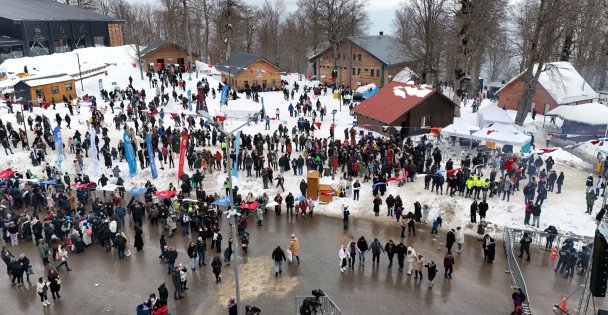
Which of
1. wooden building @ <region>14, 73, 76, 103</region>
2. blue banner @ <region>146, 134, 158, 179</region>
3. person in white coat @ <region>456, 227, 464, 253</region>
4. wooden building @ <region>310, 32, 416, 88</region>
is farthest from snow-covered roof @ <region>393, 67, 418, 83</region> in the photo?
person in white coat @ <region>456, 227, 464, 253</region>

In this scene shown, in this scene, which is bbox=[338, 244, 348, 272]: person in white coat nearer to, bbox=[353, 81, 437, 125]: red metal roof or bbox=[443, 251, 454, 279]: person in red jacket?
bbox=[443, 251, 454, 279]: person in red jacket

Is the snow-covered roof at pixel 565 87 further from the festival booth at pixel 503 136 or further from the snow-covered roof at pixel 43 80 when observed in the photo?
the snow-covered roof at pixel 43 80

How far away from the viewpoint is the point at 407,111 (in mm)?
28891

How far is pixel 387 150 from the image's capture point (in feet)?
79.5

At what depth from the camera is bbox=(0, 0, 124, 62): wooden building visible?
165 feet

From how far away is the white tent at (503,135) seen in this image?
23.0m

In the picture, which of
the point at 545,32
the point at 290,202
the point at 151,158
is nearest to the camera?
the point at 290,202

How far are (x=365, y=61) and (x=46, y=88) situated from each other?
109 ft

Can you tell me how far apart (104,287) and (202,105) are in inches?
826

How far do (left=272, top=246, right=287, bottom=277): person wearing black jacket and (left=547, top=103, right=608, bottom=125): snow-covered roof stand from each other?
23122 mm

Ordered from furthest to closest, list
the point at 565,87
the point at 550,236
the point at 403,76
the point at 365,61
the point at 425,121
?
the point at 365,61 < the point at 403,76 < the point at 565,87 < the point at 425,121 < the point at 550,236

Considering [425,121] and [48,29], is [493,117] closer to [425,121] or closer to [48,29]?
[425,121]

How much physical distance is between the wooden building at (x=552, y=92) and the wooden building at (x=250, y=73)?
850 inches

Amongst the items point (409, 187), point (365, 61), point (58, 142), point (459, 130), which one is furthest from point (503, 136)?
point (365, 61)
